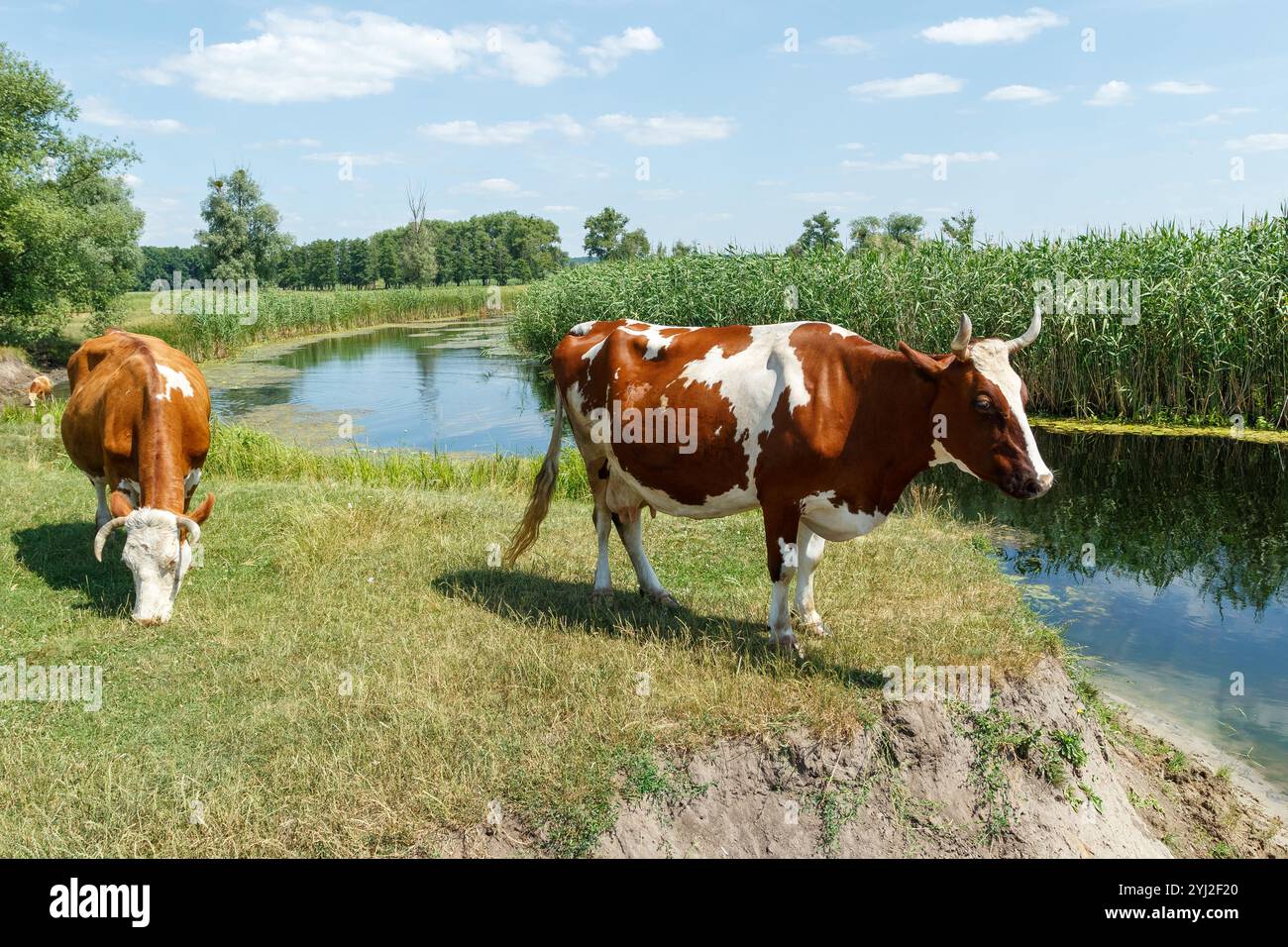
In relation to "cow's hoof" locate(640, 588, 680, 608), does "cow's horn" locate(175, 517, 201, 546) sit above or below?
above

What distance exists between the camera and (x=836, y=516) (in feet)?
18.6

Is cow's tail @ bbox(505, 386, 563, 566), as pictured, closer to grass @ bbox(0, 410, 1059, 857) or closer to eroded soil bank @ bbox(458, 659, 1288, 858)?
grass @ bbox(0, 410, 1059, 857)

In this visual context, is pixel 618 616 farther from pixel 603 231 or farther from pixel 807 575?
pixel 603 231

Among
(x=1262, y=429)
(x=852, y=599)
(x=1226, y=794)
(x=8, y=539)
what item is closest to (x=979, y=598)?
(x=852, y=599)

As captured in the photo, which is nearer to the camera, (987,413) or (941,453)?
(987,413)

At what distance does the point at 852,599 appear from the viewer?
7000 mm

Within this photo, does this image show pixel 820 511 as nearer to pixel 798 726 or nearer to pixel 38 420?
pixel 798 726

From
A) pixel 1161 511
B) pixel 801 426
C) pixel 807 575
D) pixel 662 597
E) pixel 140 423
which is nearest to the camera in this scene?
pixel 801 426

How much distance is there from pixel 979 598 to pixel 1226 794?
2.05 meters

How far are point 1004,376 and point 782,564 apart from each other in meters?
1.71

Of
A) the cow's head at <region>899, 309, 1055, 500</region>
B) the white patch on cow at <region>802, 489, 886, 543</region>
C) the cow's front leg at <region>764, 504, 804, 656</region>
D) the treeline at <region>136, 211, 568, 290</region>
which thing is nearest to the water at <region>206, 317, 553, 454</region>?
the cow's front leg at <region>764, 504, 804, 656</region>

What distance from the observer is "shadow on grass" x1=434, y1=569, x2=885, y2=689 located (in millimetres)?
5645

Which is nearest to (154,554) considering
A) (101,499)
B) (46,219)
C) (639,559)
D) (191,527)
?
(191,527)

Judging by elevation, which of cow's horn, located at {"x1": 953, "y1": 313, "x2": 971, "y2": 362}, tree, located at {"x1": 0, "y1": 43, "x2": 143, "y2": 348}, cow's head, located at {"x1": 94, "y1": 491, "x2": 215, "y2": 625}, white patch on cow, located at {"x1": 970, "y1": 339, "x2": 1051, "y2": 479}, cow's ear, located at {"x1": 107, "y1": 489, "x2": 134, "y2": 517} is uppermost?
tree, located at {"x1": 0, "y1": 43, "x2": 143, "y2": 348}
